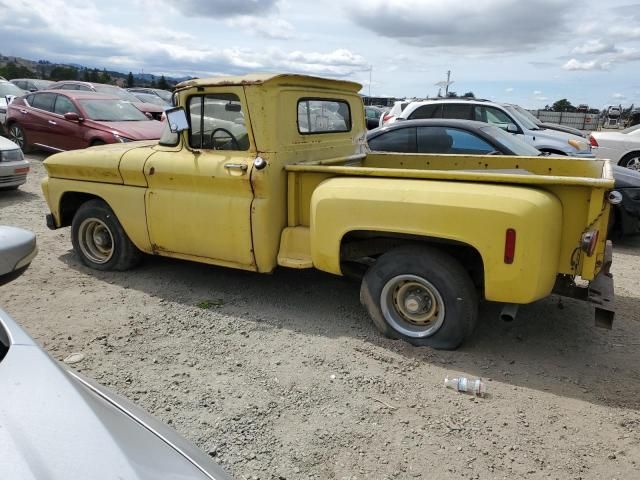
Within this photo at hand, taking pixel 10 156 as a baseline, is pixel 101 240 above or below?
below

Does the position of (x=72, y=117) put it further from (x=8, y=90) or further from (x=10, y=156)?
(x=8, y=90)

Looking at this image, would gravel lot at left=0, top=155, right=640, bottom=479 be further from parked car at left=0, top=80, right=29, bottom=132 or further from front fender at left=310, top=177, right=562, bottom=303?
parked car at left=0, top=80, right=29, bottom=132

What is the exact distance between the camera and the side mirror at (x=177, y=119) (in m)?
4.39

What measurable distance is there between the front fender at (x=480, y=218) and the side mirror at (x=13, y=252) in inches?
80.6

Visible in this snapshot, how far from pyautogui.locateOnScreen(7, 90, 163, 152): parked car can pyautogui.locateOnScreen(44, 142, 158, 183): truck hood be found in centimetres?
452

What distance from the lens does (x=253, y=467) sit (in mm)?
2650

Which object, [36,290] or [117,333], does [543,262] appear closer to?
[117,333]

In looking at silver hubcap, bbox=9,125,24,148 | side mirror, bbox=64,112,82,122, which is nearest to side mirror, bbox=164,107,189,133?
side mirror, bbox=64,112,82,122

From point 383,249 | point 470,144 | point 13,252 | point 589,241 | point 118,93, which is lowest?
point 383,249

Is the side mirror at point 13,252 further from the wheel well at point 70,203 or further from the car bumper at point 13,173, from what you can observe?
the car bumper at point 13,173

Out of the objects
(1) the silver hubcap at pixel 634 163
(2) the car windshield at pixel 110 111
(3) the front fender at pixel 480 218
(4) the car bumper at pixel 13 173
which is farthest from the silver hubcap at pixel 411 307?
(1) the silver hubcap at pixel 634 163

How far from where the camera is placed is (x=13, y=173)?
8359mm

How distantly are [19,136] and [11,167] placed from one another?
431 centimetres

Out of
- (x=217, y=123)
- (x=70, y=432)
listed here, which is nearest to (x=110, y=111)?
(x=217, y=123)
